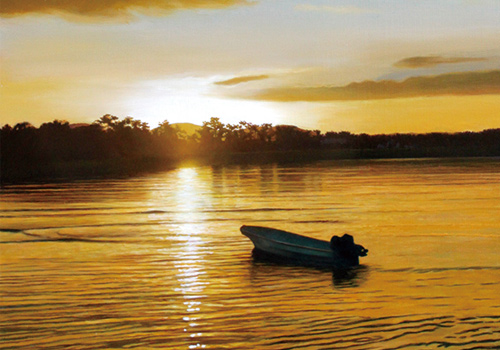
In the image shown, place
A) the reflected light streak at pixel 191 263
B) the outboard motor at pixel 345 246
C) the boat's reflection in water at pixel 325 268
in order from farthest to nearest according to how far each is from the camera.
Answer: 1. the outboard motor at pixel 345 246
2. the boat's reflection in water at pixel 325 268
3. the reflected light streak at pixel 191 263

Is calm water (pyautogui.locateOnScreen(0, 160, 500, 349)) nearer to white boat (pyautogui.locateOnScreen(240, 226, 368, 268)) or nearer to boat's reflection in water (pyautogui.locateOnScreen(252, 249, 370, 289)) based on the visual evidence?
boat's reflection in water (pyautogui.locateOnScreen(252, 249, 370, 289))

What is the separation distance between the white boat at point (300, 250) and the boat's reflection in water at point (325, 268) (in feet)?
0.27

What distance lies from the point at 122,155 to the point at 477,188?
5427 inches

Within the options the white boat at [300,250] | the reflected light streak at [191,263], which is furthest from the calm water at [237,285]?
Answer: the white boat at [300,250]

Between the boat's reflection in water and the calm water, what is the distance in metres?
0.14

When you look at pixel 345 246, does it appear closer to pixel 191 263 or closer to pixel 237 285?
pixel 237 285

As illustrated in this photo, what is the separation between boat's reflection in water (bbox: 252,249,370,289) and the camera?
61.5ft

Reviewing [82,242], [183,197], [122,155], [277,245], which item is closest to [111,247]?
[82,242]

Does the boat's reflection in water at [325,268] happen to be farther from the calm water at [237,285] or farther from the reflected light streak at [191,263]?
the reflected light streak at [191,263]

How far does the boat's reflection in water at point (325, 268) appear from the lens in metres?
18.7

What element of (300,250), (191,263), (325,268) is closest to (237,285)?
(325,268)

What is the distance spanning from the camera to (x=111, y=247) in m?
26.2

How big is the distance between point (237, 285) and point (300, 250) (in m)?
3.92

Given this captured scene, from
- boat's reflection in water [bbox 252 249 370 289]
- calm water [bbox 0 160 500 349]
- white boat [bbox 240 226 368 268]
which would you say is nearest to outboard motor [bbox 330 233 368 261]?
white boat [bbox 240 226 368 268]
